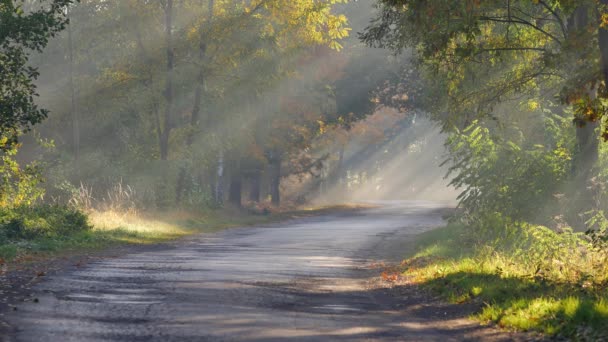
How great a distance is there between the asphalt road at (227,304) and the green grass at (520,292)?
0.54 m

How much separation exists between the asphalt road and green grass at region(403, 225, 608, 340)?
540mm

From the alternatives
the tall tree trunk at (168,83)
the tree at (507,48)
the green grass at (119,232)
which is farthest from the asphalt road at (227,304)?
the tall tree trunk at (168,83)

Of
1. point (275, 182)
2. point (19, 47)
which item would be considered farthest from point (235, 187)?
point (19, 47)

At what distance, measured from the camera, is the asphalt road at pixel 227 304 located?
34.2 feet

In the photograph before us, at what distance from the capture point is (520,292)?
12969mm

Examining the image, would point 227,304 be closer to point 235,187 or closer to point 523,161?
point 523,161

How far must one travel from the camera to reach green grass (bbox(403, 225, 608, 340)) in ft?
34.6

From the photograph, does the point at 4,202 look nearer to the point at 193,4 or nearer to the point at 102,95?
the point at 102,95

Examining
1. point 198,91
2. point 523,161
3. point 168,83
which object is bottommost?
point 523,161

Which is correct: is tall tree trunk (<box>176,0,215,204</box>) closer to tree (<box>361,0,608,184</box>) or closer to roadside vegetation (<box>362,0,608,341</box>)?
roadside vegetation (<box>362,0,608,341</box>)

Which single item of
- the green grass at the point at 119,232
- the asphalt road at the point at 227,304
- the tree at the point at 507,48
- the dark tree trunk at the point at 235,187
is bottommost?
the asphalt road at the point at 227,304

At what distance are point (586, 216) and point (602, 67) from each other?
732 centimetres

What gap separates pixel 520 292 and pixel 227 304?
4080 millimetres

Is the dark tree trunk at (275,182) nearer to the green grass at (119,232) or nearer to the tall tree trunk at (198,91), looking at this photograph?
the green grass at (119,232)
